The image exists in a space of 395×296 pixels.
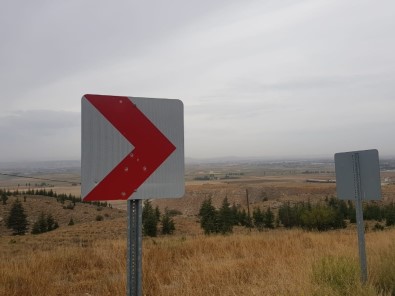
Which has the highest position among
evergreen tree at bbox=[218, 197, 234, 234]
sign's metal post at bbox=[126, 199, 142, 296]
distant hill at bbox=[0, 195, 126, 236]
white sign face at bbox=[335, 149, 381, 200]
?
white sign face at bbox=[335, 149, 381, 200]

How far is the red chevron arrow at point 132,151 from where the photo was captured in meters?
2.11


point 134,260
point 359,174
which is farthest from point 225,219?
point 134,260

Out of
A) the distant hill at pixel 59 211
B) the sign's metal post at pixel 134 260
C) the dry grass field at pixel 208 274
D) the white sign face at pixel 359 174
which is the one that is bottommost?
the distant hill at pixel 59 211

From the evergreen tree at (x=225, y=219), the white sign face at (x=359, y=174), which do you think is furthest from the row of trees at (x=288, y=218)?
the white sign face at (x=359, y=174)

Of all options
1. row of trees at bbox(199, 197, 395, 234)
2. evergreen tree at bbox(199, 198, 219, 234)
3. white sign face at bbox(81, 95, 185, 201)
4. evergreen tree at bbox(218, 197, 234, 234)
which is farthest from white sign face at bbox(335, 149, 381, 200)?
evergreen tree at bbox(199, 198, 219, 234)

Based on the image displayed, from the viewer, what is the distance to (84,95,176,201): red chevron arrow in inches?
83.0

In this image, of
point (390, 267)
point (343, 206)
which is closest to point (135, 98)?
point (390, 267)

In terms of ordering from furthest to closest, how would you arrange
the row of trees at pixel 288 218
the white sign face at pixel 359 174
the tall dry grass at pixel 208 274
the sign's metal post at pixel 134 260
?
the row of trees at pixel 288 218, the white sign face at pixel 359 174, the tall dry grass at pixel 208 274, the sign's metal post at pixel 134 260

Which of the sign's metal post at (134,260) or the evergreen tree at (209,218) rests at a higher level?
the sign's metal post at (134,260)

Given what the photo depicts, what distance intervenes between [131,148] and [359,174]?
370 centimetres

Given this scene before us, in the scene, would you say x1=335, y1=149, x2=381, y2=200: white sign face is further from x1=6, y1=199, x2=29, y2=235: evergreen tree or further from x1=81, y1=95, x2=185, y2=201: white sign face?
x1=6, y1=199, x2=29, y2=235: evergreen tree

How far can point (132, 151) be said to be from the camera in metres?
2.20

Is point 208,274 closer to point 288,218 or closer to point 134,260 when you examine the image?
point 134,260

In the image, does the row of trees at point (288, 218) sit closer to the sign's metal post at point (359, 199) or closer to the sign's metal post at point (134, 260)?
the sign's metal post at point (359, 199)
